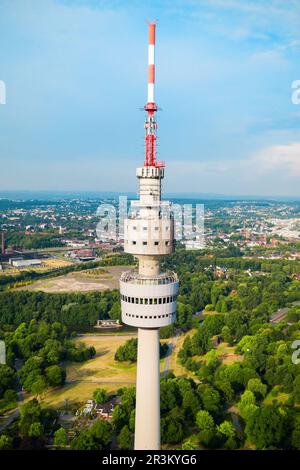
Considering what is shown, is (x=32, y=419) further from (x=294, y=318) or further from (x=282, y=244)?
(x=282, y=244)

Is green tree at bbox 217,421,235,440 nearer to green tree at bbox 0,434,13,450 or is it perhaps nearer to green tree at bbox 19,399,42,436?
green tree at bbox 19,399,42,436

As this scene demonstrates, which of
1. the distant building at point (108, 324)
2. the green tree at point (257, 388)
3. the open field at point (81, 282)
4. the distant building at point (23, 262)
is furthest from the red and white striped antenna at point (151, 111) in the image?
the distant building at point (23, 262)

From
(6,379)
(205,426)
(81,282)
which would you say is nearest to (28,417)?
(6,379)

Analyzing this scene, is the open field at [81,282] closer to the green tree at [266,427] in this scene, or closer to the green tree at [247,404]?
the green tree at [247,404]

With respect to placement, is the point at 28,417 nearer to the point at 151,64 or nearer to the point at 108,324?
the point at 151,64

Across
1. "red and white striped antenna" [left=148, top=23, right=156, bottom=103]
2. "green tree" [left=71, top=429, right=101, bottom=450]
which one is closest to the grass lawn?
"green tree" [left=71, top=429, right=101, bottom=450]
